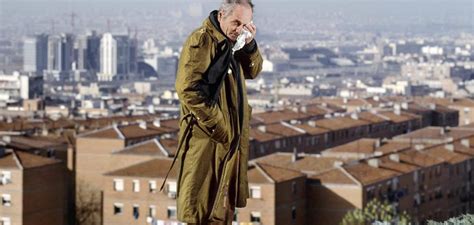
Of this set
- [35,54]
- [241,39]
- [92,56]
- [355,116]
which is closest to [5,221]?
[355,116]

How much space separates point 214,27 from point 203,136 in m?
0.27

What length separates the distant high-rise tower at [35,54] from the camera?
438 ft

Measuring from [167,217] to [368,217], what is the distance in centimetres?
316

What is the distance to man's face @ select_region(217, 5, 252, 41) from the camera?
3688 millimetres

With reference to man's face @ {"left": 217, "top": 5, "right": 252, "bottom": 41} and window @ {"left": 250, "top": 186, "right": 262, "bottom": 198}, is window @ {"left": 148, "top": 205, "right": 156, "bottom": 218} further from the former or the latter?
man's face @ {"left": 217, "top": 5, "right": 252, "bottom": 41}

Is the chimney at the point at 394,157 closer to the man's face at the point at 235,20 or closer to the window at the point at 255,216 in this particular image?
the window at the point at 255,216

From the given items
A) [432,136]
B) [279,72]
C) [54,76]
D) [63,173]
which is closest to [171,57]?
[279,72]

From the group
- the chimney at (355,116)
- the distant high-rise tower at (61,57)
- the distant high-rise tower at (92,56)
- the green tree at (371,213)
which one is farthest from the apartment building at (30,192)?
the distant high-rise tower at (92,56)

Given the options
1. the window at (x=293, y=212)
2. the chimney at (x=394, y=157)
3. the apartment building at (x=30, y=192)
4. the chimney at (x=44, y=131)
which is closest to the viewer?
the window at (x=293, y=212)

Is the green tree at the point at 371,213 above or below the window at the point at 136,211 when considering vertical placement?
above

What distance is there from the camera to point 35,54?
444ft

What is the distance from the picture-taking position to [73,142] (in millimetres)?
Result: 34219

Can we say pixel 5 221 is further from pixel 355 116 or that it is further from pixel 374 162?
pixel 355 116

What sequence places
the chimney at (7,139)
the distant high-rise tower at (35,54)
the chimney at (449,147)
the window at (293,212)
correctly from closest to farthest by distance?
the window at (293,212) < the chimney at (7,139) < the chimney at (449,147) < the distant high-rise tower at (35,54)
